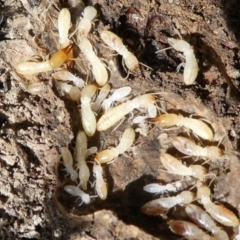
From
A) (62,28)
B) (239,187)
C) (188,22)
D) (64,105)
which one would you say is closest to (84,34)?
(62,28)

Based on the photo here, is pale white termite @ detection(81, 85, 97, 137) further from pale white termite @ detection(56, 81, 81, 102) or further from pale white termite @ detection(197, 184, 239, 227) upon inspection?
pale white termite @ detection(197, 184, 239, 227)

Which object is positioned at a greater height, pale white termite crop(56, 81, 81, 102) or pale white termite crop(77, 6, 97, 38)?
pale white termite crop(77, 6, 97, 38)

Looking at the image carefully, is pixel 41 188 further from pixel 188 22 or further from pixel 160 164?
pixel 188 22

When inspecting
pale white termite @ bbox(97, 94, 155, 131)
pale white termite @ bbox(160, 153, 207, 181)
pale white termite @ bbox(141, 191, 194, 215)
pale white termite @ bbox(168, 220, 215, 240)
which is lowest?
pale white termite @ bbox(168, 220, 215, 240)

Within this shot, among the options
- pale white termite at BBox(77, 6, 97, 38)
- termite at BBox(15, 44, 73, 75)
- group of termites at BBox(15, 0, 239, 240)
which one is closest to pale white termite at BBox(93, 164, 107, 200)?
group of termites at BBox(15, 0, 239, 240)

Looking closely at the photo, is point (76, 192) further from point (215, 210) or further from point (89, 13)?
point (89, 13)

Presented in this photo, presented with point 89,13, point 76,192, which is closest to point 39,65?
point 89,13
